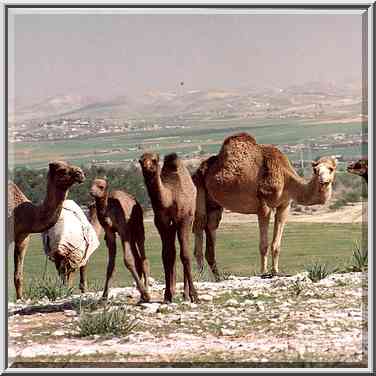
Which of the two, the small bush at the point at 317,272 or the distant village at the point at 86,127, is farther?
the small bush at the point at 317,272

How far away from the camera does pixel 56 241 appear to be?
12.0 m

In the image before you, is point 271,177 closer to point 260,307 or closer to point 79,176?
point 260,307

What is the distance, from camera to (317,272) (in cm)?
1248

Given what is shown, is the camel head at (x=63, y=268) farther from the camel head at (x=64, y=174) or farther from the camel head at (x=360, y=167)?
the camel head at (x=360, y=167)

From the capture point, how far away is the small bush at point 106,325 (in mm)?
9977

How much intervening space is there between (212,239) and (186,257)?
259 centimetres

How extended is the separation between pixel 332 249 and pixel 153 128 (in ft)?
9.44

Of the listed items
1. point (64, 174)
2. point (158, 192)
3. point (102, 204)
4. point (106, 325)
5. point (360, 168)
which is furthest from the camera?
point (360, 168)

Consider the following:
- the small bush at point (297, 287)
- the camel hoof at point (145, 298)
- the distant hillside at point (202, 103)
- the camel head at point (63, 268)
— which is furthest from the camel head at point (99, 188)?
the small bush at point (297, 287)

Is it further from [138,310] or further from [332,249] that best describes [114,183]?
[332,249]

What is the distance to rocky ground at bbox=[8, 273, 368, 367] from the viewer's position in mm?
9383

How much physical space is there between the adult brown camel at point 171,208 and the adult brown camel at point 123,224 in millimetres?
229

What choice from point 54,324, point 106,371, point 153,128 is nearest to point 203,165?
point 153,128

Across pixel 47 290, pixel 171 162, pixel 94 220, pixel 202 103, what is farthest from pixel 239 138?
pixel 47 290
